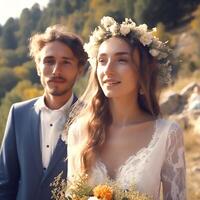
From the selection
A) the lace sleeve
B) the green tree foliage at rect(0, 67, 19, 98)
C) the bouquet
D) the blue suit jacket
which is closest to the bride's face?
the lace sleeve

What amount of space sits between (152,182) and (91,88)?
2.15 ft

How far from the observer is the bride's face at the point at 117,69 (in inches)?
111

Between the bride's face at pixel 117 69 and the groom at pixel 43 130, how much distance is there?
67cm

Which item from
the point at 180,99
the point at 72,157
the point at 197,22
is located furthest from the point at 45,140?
the point at 197,22

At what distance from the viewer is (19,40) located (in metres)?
55.5

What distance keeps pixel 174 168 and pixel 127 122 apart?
38 cm

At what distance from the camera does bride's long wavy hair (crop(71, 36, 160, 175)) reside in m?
2.92

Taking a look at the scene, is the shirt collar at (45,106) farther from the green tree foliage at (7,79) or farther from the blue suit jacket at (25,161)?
the green tree foliage at (7,79)

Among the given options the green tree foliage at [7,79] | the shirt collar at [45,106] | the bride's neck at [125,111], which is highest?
the green tree foliage at [7,79]

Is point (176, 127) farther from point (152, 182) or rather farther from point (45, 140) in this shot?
point (45, 140)

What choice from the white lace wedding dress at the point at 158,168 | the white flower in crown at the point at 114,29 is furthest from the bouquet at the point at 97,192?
the white flower in crown at the point at 114,29

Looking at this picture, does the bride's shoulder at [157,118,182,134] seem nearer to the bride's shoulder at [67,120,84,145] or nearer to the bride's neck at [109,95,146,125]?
the bride's neck at [109,95,146,125]

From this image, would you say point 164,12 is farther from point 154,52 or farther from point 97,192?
point 97,192

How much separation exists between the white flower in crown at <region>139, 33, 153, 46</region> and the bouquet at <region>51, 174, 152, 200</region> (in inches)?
30.9
